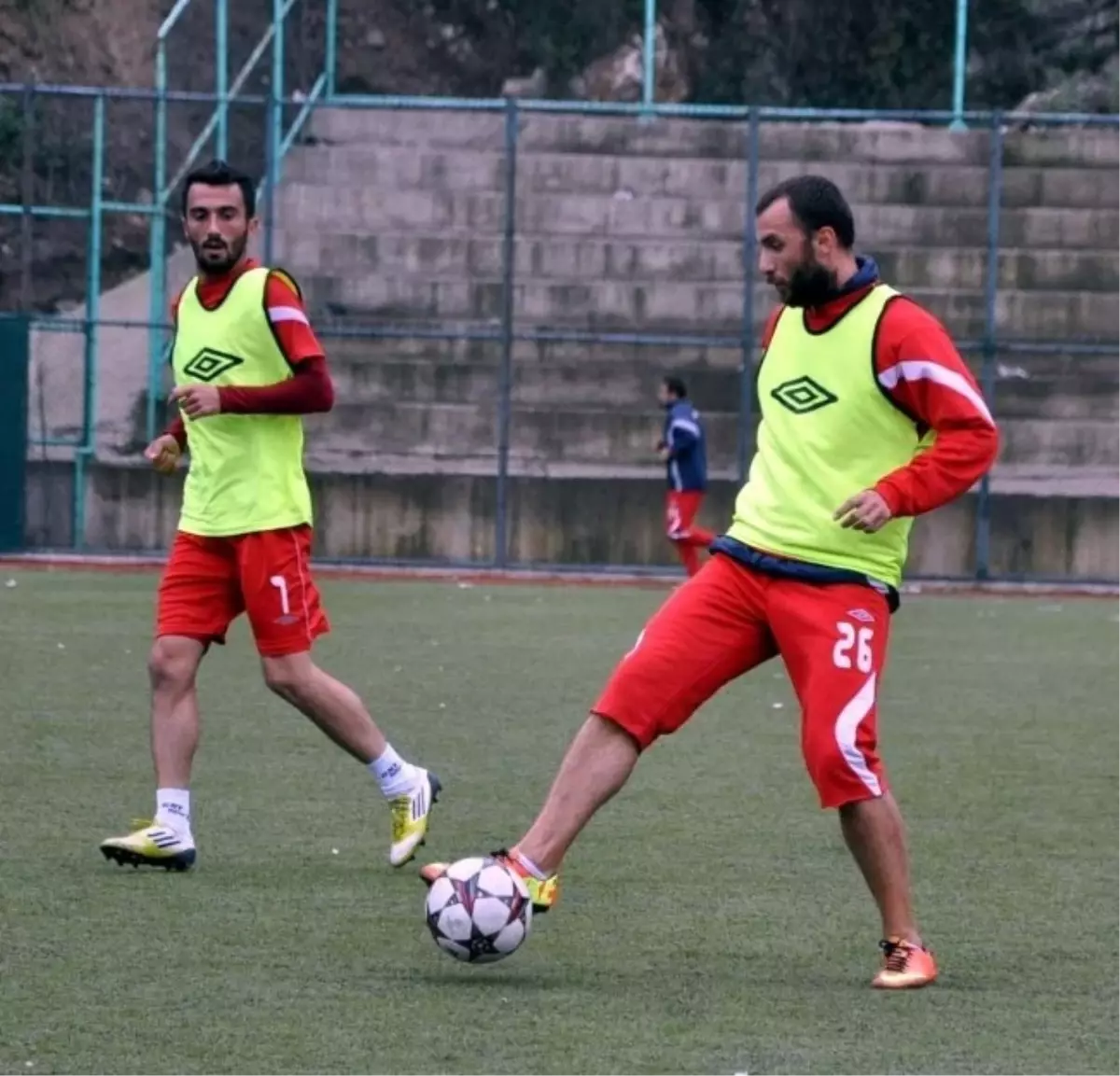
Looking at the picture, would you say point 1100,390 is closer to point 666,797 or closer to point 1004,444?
point 1004,444

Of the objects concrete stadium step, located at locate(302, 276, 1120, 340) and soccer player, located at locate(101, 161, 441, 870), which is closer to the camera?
soccer player, located at locate(101, 161, 441, 870)

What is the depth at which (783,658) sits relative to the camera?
641 cm

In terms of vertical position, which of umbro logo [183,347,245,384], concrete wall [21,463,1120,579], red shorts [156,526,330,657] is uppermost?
umbro logo [183,347,245,384]

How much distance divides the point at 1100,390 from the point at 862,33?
6.10 metres

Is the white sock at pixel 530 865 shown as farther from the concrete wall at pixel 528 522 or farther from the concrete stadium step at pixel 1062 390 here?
the concrete stadium step at pixel 1062 390

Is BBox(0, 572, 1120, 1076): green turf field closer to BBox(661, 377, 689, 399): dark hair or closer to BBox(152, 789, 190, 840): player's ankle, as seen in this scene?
BBox(152, 789, 190, 840): player's ankle

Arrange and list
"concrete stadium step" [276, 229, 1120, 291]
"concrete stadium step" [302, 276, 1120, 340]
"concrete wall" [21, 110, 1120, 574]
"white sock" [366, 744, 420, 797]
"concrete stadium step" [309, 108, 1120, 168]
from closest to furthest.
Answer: "white sock" [366, 744, 420, 797] < "concrete wall" [21, 110, 1120, 574] < "concrete stadium step" [302, 276, 1120, 340] < "concrete stadium step" [276, 229, 1120, 291] < "concrete stadium step" [309, 108, 1120, 168]

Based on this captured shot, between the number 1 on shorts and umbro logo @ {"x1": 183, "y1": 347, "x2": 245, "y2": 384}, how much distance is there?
621 millimetres

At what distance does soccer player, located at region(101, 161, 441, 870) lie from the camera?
312 inches

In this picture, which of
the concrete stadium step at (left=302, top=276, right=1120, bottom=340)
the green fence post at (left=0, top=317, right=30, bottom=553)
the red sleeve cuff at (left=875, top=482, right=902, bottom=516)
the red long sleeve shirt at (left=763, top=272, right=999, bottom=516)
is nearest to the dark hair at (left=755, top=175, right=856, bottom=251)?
the red long sleeve shirt at (left=763, top=272, right=999, bottom=516)

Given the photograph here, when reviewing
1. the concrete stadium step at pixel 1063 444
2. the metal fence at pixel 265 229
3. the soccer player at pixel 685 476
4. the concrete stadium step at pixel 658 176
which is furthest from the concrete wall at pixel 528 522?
the concrete stadium step at pixel 658 176

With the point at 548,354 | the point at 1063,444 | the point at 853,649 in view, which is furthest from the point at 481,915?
the point at 548,354

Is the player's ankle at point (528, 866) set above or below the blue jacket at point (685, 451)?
below

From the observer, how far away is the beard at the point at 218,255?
7945mm
